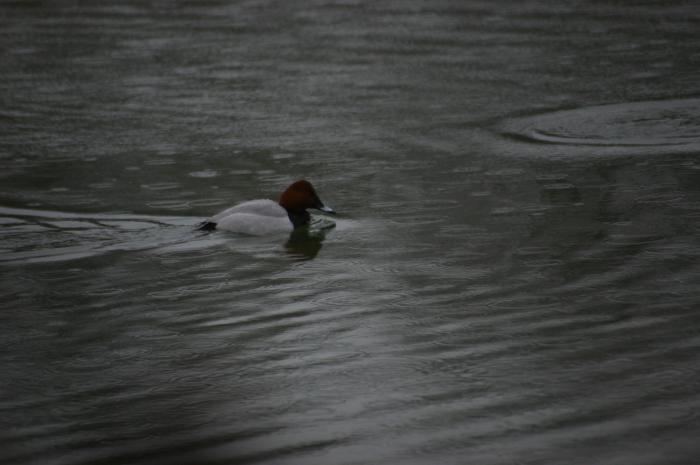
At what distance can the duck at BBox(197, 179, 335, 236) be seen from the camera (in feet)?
32.5

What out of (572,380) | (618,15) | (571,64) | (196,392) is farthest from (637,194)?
(618,15)

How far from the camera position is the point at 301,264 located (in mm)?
9031

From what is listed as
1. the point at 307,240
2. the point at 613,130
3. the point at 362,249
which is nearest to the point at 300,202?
the point at 307,240

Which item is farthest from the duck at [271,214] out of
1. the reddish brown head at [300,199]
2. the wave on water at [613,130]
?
the wave on water at [613,130]

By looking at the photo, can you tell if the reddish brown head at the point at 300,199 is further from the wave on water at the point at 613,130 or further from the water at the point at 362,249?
the wave on water at the point at 613,130

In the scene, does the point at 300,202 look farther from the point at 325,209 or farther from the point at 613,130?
the point at 613,130

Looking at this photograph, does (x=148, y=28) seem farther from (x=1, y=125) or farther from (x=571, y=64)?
(x=571, y=64)

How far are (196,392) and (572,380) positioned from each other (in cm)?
179

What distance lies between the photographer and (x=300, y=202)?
10.4 m

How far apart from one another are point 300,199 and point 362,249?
1.29 meters

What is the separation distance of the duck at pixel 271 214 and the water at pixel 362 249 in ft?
0.41

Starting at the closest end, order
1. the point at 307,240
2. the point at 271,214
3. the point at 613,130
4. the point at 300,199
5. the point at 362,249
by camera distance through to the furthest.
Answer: the point at 362,249 < the point at 307,240 < the point at 271,214 < the point at 300,199 < the point at 613,130

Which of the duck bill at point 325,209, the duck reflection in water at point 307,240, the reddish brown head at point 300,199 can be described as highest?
the reddish brown head at point 300,199

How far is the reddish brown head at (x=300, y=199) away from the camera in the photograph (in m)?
10.3
